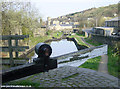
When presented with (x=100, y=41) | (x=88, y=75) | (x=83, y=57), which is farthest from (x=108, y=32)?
(x=88, y=75)

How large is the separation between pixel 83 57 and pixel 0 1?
49.8 feet

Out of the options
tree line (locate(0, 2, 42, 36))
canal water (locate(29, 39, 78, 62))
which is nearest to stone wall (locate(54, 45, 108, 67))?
canal water (locate(29, 39, 78, 62))

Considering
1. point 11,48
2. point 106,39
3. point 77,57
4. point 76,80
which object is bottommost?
point 76,80

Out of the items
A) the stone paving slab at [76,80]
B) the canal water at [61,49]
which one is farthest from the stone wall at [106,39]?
the stone paving slab at [76,80]

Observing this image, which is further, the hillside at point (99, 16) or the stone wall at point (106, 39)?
the hillside at point (99, 16)

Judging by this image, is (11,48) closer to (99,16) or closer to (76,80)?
(76,80)

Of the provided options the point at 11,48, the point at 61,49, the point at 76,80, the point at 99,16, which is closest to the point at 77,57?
the point at 76,80

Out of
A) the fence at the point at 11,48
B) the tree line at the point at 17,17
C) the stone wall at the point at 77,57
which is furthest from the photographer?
the tree line at the point at 17,17

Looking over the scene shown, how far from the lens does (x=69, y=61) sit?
779 centimetres

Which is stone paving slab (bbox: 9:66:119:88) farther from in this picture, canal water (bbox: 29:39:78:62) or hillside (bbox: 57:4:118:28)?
hillside (bbox: 57:4:118:28)

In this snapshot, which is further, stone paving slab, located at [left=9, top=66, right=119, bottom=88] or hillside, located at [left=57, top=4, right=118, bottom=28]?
hillside, located at [left=57, top=4, right=118, bottom=28]

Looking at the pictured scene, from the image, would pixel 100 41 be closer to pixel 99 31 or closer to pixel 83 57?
pixel 99 31

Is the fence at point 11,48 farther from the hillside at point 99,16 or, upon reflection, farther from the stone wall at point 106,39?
the hillside at point 99,16

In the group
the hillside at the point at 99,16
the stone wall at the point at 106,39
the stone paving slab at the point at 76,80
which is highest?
the hillside at the point at 99,16
